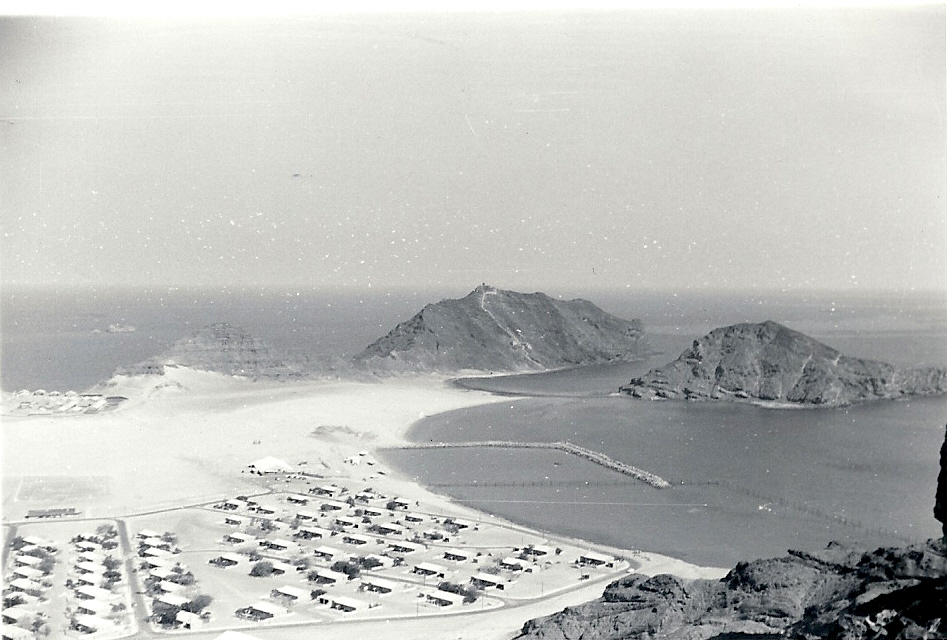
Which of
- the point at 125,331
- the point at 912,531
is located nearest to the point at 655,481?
the point at 912,531

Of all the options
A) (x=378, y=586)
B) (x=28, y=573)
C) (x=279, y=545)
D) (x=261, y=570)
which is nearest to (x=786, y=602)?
(x=378, y=586)

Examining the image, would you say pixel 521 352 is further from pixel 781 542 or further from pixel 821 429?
pixel 781 542

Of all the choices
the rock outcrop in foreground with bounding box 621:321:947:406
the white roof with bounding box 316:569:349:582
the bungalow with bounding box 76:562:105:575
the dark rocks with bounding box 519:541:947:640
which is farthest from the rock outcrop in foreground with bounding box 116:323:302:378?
the dark rocks with bounding box 519:541:947:640

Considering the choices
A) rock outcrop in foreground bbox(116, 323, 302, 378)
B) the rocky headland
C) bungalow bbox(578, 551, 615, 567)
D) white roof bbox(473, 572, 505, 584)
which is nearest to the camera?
the rocky headland

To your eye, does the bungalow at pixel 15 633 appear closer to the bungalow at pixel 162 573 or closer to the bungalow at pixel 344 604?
the bungalow at pixel 162 573

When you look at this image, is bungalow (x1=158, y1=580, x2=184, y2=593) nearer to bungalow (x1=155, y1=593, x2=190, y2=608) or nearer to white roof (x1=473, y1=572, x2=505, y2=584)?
bungalow (x1=155, y1=593, x2=190, y2=608)

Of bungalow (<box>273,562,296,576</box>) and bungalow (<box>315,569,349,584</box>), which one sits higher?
bungalow (<box>273,562,296,576</box>)

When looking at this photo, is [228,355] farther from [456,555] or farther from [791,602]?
[791,602]
